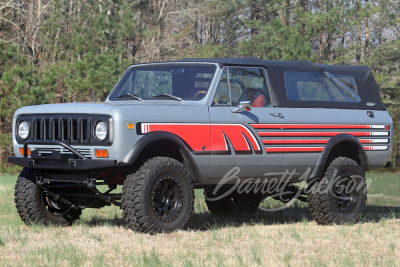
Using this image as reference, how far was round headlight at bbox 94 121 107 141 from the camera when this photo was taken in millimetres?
7027

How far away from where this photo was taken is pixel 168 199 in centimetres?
751

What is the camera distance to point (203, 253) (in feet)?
19.9

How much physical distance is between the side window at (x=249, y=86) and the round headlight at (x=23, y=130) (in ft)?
8.12

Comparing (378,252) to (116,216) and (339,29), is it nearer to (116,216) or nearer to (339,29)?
(116,216)

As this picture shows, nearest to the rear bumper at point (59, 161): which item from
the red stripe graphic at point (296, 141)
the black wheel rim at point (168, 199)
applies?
the black wheel rim at point (168, 199)

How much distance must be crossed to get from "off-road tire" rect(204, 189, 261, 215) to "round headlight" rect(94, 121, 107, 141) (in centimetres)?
317

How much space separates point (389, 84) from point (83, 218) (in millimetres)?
24888

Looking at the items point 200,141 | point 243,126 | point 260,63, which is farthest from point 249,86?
point 200,141

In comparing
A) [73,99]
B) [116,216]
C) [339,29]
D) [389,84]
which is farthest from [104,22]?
[116,216]

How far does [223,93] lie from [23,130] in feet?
7.94

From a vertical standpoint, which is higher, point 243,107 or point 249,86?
point 249,86

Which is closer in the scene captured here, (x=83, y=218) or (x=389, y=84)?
(x=83, y=218)

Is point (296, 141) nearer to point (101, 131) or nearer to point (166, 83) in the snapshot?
point (166, 83)

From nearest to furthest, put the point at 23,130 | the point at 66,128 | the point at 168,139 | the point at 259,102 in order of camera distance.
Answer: the point at 168,139 → the point at 66,128 → the point at 23,130 → the point at 259,102
